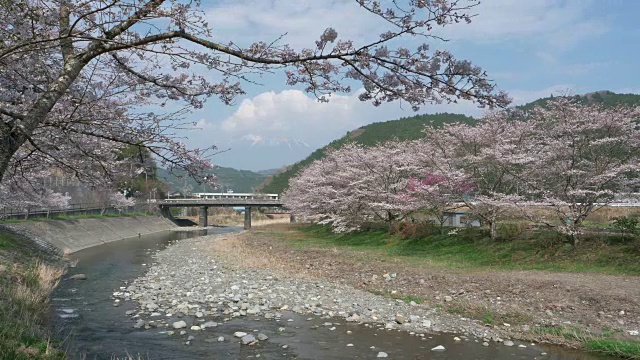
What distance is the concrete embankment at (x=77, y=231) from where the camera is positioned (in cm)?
3300

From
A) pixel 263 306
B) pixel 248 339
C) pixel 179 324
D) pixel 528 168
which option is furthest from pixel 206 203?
pixel 248 339

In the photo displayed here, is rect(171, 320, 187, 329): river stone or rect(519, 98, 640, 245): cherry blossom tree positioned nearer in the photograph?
rect(171, 320, 187, 329): river stone

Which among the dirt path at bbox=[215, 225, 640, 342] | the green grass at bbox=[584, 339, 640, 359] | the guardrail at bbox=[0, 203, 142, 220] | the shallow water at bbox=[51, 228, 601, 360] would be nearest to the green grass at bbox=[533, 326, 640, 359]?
the green grass at bbox=[584, 339, 640, 359]

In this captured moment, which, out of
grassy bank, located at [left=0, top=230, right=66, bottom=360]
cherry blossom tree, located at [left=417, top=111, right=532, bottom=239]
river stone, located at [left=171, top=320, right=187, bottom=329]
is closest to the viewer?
grassy bank, located at [left=0, top=230, right=66, bottom=360]

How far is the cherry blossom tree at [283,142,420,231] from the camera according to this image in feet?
110

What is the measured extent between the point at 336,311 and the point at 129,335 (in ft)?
19.7

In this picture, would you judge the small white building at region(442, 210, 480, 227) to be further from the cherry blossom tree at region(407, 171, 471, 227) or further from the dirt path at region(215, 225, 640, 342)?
the dirt path at region(215, 225, 640, 342)

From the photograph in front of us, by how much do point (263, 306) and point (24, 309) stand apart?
672 cm

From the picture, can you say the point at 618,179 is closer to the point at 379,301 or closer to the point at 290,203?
the point at 379,301

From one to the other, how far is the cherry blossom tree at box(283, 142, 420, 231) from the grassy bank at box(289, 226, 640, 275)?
334 centimetres

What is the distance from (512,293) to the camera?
49.7 feet

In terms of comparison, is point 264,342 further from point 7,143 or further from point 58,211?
point 58,211

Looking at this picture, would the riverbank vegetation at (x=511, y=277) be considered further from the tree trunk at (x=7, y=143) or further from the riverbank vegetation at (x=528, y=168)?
the tree trunk at (x=7, y=143)

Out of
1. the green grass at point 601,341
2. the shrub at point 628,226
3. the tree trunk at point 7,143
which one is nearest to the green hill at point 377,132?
the shrub at point 628,226
